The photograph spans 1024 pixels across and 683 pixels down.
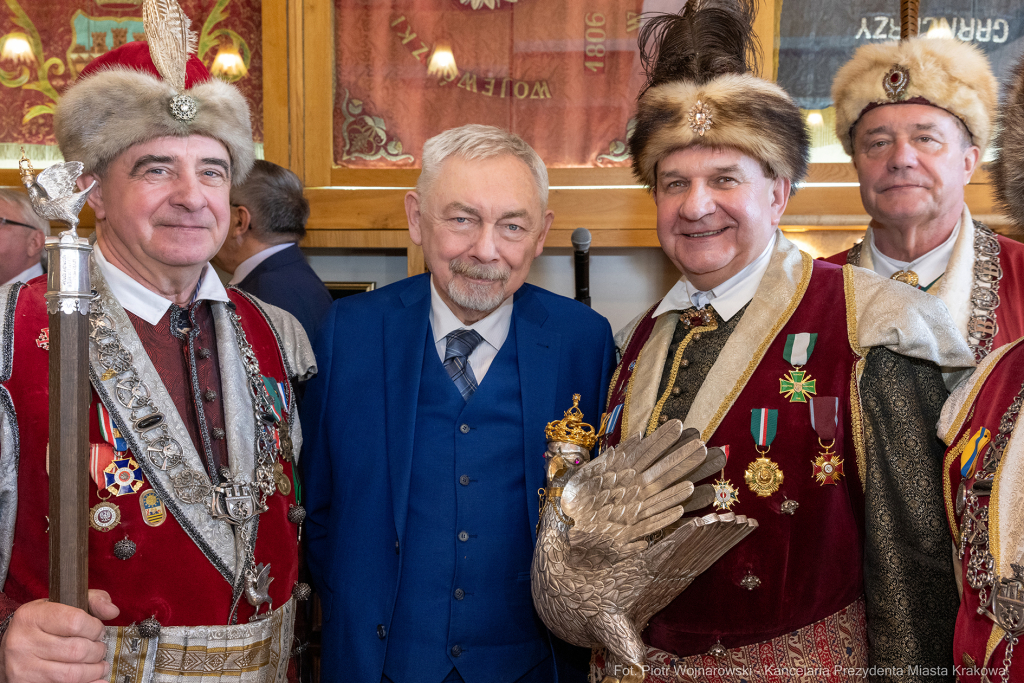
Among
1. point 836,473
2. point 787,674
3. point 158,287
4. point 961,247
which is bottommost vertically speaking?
point 787,674

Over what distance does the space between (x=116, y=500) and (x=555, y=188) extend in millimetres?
2152

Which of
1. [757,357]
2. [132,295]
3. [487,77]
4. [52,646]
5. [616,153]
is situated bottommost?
[52,646]

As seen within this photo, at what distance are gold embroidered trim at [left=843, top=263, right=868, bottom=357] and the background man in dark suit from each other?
1.86m

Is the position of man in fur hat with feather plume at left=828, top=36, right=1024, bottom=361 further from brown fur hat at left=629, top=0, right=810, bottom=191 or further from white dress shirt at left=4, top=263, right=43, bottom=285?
white dress shirt at left=4, top=263, right=43, bottom=285

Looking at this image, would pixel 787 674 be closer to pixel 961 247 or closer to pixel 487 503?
pixel 487 503

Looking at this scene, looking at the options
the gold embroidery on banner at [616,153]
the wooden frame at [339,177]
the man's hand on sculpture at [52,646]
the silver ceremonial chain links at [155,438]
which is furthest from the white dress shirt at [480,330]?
the gold embroidery on banner at [616,153]

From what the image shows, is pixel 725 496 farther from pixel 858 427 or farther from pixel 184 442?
pixel 184 442

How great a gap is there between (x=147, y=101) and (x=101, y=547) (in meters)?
0.87

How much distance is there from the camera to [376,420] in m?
1.91

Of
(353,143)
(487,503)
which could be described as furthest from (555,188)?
(487,503)

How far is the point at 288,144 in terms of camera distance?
340 centimetres

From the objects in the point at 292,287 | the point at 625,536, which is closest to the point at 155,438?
the point at 625,536

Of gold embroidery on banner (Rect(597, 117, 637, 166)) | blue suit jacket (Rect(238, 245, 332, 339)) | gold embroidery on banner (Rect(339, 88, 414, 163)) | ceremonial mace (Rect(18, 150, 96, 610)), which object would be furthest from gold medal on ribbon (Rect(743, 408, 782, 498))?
gold embroidery on banner (Rect(339, 88, 414, 163))

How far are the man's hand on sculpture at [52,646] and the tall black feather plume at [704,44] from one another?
1.52 metres
